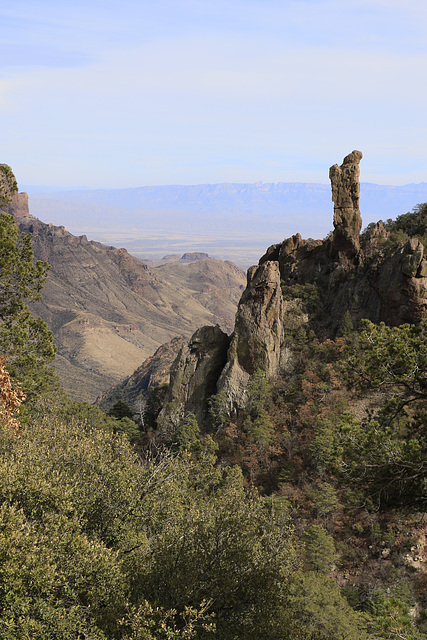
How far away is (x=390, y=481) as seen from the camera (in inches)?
574

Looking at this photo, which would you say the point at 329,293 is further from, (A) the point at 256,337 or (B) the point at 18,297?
(B) the point at 18,297

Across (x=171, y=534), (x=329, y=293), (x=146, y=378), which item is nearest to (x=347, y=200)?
(x=329, y=293)

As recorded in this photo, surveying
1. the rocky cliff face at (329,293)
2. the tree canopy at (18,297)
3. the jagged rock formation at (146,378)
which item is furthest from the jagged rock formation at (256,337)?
the jagged rock formation at (146,378)

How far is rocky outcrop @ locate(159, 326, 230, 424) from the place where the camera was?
58781 mm

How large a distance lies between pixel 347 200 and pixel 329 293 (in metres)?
11.2

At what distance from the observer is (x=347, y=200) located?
203 feet

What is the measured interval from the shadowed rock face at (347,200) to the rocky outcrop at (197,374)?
18924 mm

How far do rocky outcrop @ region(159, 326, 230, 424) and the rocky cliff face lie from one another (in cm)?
16

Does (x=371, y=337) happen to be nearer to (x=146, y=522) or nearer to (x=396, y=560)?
(x=146, y=522)

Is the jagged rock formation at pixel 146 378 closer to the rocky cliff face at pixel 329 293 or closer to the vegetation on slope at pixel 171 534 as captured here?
the rocky cliff face at pixel 329 293

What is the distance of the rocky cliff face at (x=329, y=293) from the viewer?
167 feet

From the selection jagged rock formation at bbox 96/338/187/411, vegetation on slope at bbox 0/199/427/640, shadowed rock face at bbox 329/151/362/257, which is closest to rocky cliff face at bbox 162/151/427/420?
shadowed rock face at bbox 329/151/362/257

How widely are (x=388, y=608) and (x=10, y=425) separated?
14.6 meters

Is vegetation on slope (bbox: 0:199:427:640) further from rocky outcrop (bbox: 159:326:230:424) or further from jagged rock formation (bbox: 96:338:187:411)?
jagged rock formation (bbox: 96:338:187:411)
